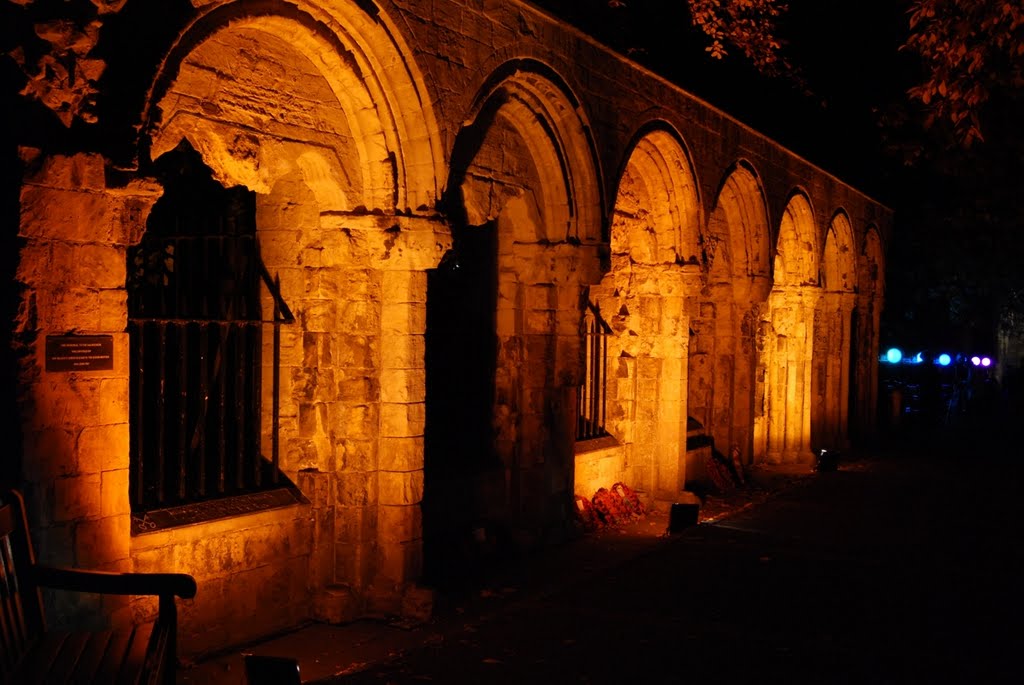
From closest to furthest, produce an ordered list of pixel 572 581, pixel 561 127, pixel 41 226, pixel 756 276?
pixel 41 226
pixel 572 581
pixel 561 127
pixel 756 276

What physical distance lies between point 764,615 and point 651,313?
4749mm

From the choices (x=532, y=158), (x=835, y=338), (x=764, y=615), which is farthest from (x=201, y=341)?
(x=835, y=338)

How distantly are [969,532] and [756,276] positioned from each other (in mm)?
4075

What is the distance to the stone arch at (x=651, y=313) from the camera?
35.1ft

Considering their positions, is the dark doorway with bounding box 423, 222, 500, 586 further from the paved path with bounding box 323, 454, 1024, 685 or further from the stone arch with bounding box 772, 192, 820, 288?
the stone arch with bounding box 772, 192, 820, 288

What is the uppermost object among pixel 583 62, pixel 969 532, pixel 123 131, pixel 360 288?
pixel 583 62

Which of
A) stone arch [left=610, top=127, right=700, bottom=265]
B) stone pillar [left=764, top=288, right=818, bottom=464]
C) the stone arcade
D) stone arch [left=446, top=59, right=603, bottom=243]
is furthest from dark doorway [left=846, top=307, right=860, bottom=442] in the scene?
stone arch [left=446, top=59, right=603, bottom=243]

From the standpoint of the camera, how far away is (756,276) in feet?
41.9

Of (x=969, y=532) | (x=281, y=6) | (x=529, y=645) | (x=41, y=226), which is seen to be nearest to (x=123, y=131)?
(x=41, y=226)

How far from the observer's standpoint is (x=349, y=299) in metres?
6.50

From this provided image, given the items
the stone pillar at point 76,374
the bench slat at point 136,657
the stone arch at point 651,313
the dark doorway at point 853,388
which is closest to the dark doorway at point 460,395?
the stone arch at point 651,313

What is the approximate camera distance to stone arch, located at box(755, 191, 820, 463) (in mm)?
14969

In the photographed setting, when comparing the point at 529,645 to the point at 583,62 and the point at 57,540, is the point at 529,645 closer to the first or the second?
the point at 57,540

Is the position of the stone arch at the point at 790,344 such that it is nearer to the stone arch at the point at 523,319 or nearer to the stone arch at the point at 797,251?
the stone arch at the point at 797,251
